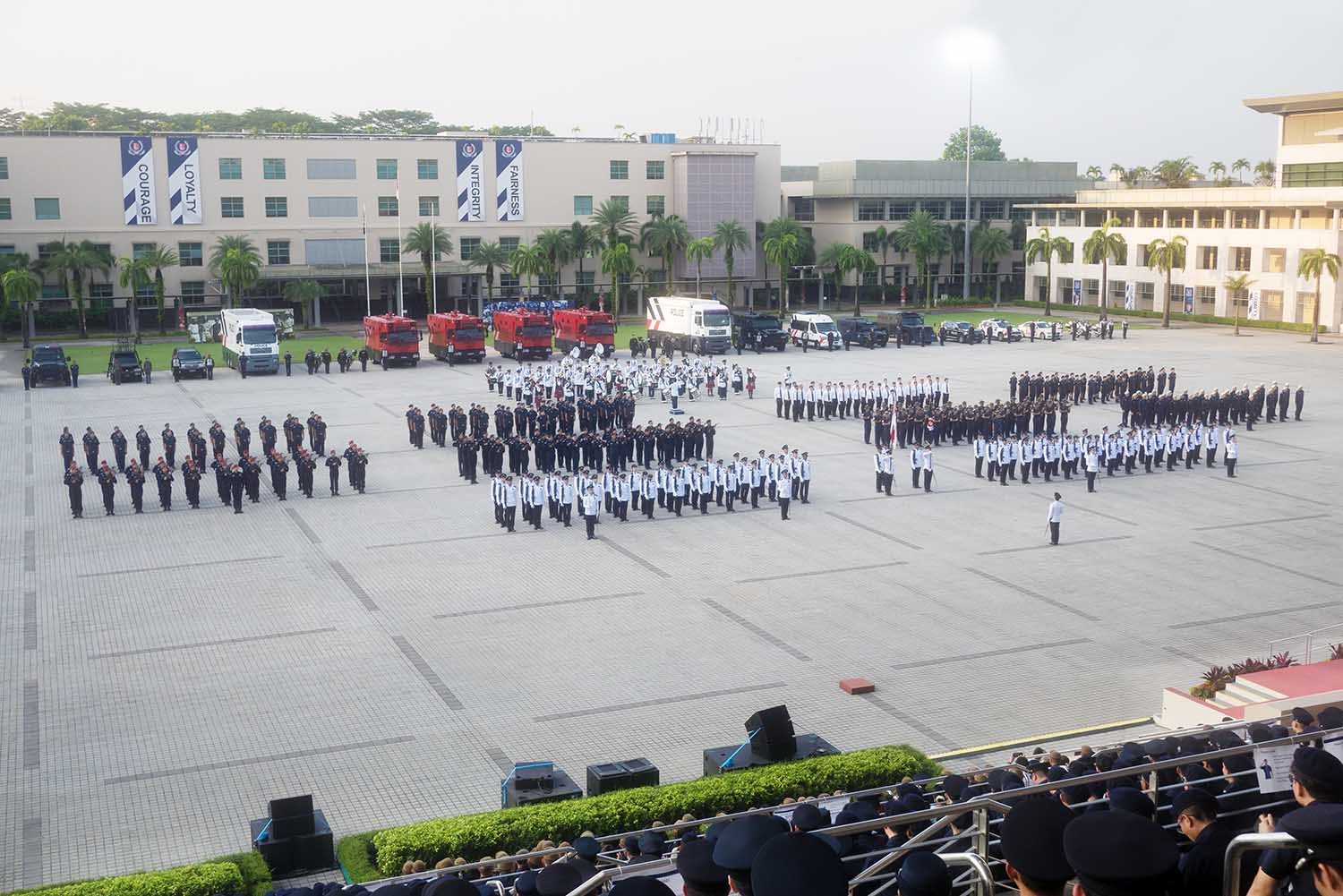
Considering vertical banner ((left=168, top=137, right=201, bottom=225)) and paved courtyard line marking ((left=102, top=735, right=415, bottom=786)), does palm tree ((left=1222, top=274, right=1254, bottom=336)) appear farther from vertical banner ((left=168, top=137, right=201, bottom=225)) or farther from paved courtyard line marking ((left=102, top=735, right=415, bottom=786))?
paved courtyard line marking ((left=102, top=735, right=415, bottom=786))

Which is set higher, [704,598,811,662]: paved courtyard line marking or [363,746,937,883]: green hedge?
[363,746,937,883]: green hedge

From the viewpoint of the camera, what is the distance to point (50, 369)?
42.1m

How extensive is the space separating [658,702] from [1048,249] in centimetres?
6118

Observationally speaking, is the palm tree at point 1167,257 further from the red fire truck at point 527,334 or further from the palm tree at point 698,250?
the red fire truck at point 527,334

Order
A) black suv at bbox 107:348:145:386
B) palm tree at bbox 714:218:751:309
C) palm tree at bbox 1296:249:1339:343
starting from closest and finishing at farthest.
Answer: black suv at bbox 107:348:145:386, palm tree at bbox 1296:249:1339:343, palm tree at bbox 714:218:751:309

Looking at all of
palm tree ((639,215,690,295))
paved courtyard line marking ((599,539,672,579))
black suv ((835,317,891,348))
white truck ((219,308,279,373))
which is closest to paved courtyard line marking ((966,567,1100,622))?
paved courtyard line marking ((599,539,672,579))

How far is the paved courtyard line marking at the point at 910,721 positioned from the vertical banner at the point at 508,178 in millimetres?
55743

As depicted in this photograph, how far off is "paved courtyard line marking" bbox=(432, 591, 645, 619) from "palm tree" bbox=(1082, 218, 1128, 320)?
52.1m

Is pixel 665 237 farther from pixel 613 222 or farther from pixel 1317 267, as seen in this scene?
pixel 1317 267

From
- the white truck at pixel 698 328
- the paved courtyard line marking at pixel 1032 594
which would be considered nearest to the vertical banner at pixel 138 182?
the white truck at pixel 698 328

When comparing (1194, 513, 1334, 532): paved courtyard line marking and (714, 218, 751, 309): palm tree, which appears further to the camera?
(714, 218, 751, 309): palm tree

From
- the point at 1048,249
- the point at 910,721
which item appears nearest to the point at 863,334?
the point at 1048,249

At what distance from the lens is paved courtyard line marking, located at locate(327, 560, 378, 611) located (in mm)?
18906

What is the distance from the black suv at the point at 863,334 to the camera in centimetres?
5300
